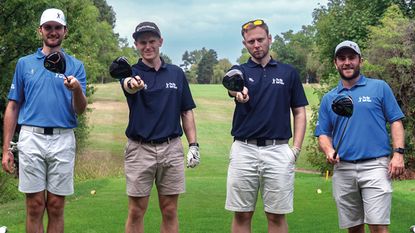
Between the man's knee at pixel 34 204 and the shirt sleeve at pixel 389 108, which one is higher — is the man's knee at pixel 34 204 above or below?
below

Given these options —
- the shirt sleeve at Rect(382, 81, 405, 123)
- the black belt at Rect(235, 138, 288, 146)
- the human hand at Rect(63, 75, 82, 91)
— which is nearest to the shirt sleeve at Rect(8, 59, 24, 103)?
the human hand at Rect(63, 75, 82, 91)

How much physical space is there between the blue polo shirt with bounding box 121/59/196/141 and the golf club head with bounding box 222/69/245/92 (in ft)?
2.25

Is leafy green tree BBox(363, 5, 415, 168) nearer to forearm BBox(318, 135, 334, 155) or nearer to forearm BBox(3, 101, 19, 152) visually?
forearm BBox(318, 135, 334, 155)

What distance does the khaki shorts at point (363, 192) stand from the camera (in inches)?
210

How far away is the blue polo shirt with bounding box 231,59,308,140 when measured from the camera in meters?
5.52

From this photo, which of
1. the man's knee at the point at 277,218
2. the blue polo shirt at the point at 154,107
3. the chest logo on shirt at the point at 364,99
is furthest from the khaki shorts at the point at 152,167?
the chest logo on shirt at the point at 364,99

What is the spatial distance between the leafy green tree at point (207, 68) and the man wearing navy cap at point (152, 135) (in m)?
123

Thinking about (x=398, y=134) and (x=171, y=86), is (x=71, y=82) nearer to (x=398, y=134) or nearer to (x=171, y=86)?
(x=171, y=86)

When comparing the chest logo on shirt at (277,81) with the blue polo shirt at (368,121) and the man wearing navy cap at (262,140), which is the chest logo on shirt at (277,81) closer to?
the man wearing navy cap at (262,140)

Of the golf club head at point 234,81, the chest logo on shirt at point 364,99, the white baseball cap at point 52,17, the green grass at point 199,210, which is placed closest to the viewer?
the golf club head at point 234,81

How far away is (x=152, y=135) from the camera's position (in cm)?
561

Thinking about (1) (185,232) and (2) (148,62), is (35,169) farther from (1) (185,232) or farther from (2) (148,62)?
(1) (185,232)

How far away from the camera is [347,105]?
520cm

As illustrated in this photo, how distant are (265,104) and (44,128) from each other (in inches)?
86.3
